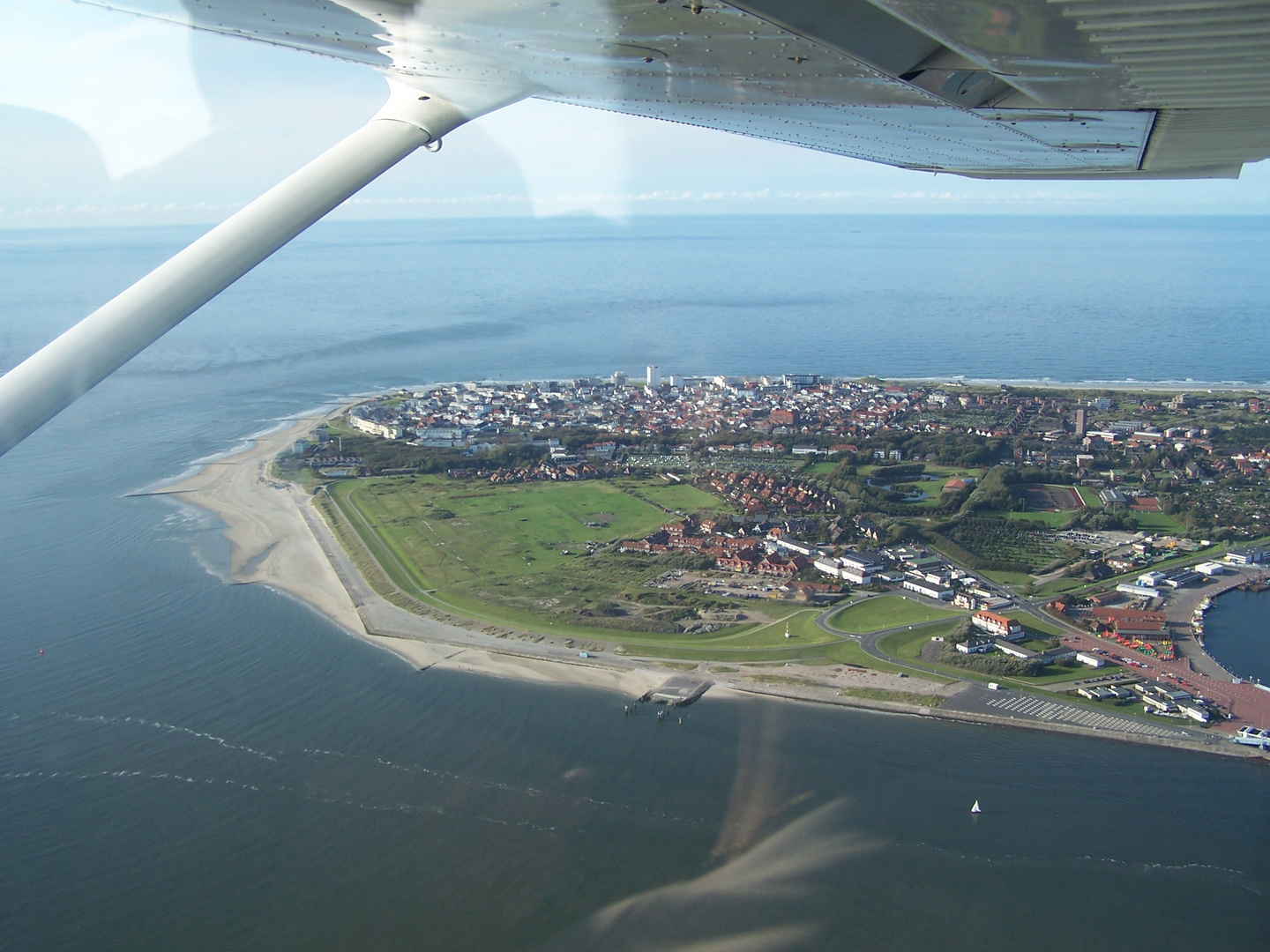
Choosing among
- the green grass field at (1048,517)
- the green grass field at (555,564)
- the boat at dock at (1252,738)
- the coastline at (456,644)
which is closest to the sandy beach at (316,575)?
the coastline at (456,644)

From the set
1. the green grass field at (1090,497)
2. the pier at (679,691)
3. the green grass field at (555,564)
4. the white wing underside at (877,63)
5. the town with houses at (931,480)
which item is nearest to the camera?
the white wing underside at (877,63)

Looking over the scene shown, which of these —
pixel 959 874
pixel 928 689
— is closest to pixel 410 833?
pixel 959 874

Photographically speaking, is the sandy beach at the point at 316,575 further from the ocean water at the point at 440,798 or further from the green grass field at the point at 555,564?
the green grass field at the point at 555,564

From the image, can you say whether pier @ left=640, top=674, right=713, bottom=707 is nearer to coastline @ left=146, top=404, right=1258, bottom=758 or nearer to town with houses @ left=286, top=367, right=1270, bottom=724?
coastline @ left=146, top=404, right=1258, bottom=758

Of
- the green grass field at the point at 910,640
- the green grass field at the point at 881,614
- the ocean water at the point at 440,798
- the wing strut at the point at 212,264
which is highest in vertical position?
the wing strut at the point at 212,264

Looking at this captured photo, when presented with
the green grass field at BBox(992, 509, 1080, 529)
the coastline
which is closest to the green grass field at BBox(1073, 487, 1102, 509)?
the green grass field at BBox(992, 509, 1080, 529)

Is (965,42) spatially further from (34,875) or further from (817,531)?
(817,531)

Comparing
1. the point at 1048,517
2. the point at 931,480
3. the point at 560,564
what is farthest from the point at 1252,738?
the point at 560,564
